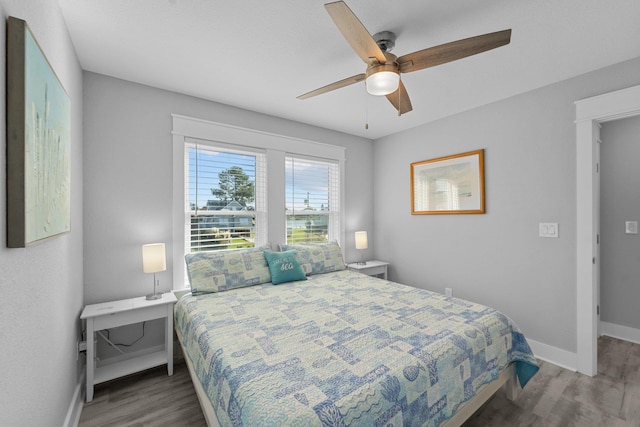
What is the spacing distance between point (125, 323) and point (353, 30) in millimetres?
2601

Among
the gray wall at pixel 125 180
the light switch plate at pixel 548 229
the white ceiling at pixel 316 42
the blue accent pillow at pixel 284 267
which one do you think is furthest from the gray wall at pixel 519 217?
the gray wall at pixel 125 180

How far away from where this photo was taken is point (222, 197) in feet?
10.2

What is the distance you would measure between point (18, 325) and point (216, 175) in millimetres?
2189

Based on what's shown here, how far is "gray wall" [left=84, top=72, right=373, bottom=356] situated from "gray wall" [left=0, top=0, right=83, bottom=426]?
228 millimetres

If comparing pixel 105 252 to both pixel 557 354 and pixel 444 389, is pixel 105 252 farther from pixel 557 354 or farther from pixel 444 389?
pixel 557 354

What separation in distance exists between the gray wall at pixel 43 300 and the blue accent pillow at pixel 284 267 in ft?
5.07

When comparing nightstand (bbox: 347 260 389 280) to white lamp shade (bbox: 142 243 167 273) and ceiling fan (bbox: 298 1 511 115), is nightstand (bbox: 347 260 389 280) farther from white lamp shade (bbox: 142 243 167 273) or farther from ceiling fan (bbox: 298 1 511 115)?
ceiling fan (bbox: 298 1 511 115)

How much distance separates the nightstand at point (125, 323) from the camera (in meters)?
2.10

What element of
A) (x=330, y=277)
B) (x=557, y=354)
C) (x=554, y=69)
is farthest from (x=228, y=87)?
(x=557, y=354)

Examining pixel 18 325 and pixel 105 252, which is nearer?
pixel 18 325

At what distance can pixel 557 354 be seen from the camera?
2.61 m

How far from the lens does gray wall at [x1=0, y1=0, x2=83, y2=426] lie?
37.2 inches

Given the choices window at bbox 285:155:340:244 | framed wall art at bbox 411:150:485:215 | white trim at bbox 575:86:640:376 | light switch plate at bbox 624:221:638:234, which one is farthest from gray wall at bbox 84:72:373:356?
light switch plate at bbox 624:221:638:234

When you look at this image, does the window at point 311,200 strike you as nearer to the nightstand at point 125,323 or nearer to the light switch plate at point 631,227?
the nightstand at point 125,323
